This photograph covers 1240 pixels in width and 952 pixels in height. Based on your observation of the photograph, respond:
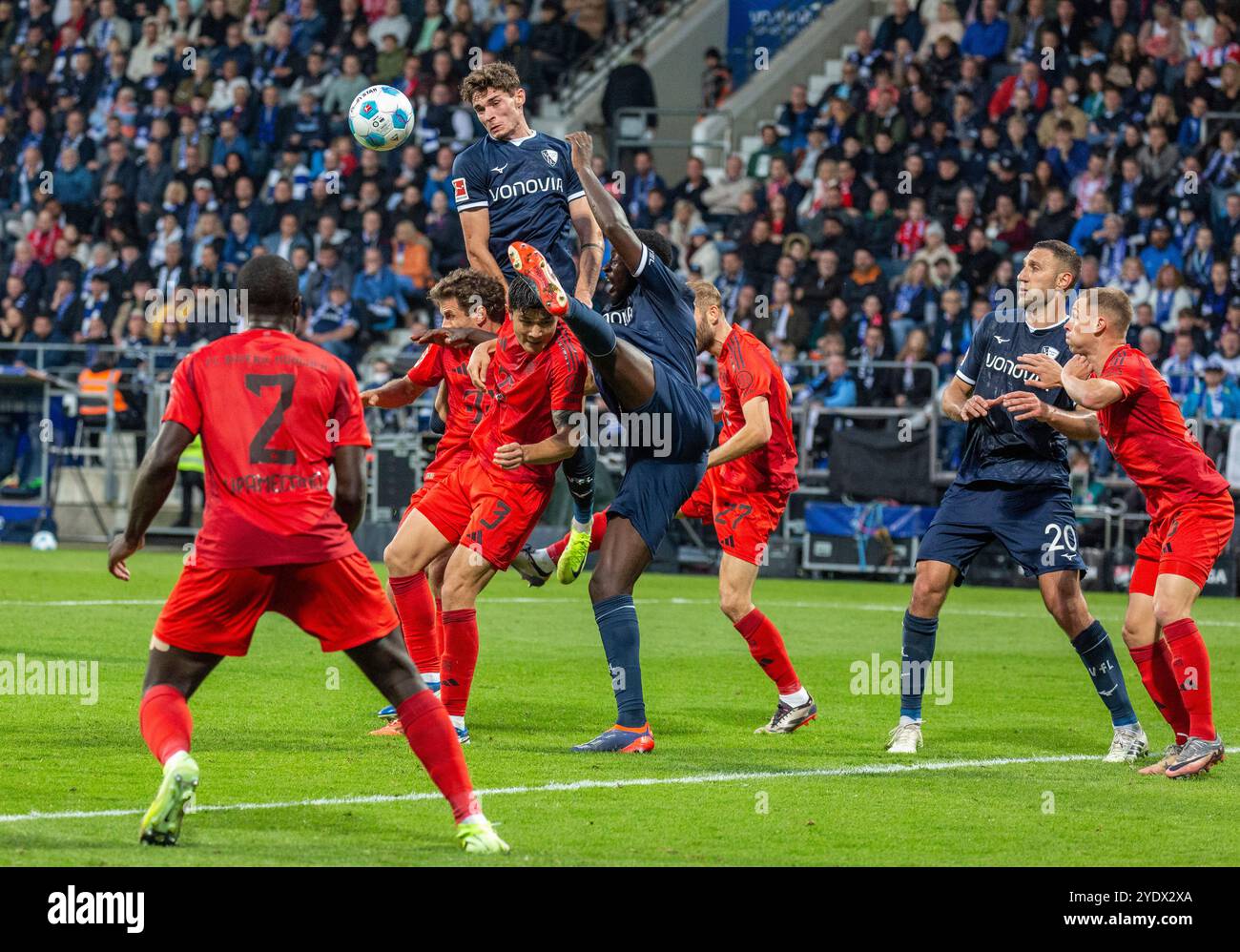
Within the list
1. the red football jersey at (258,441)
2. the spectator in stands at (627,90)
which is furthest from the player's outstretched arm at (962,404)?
the spectator in stands at (627,90)

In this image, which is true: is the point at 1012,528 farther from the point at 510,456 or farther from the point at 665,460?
the point at 510,456

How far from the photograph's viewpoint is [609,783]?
24.2ft

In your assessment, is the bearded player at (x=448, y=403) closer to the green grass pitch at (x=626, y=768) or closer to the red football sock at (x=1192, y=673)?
the green grass pitch at (x=626, y=768)

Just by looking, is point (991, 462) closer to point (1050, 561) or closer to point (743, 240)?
point (1050, 561)

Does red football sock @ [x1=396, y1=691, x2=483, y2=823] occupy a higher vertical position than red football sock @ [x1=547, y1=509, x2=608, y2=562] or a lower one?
lower

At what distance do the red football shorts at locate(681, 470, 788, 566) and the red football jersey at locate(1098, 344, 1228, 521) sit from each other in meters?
2.13

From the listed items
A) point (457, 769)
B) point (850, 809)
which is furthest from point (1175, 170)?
point (457, 769)

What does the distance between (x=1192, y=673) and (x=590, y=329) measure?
117 inches

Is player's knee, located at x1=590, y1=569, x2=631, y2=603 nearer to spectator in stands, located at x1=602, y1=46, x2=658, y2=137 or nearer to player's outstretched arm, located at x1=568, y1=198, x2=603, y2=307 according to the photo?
player's outstretched arm, located at x1=568, y1=198, x2=603, y2=307

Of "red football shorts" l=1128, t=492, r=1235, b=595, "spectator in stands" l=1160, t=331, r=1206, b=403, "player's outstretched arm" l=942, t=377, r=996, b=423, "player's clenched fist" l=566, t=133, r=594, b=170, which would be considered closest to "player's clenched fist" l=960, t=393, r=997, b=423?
"player's outstretched arm" l=942, t=377, r=996, b=423

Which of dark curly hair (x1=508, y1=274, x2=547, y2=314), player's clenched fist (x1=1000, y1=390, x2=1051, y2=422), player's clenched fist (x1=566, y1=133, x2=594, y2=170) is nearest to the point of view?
player's clenched fist (x1=1000, y1=390, x2=1051, y2=422)

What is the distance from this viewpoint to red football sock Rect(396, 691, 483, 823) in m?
5.86

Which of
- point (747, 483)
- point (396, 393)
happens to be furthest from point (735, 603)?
point (396, 393)

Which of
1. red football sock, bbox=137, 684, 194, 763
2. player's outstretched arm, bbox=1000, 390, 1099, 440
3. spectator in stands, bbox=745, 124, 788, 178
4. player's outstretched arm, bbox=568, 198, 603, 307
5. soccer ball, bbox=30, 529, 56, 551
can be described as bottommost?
soccer ball, bbox=30, 529, 56, 551
